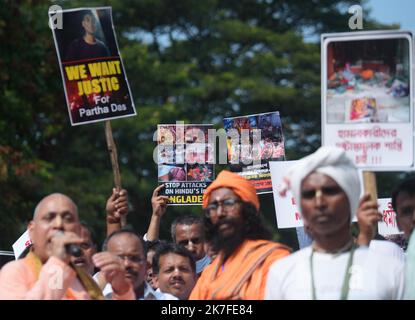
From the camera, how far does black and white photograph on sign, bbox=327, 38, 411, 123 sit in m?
6.23

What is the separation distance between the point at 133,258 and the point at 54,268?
1207mm

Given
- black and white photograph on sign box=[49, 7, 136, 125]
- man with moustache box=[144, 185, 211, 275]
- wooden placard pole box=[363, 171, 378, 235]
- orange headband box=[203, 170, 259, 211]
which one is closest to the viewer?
wooden placard pole box=[363, 171, 378, 235]

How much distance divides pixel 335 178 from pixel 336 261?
370mm

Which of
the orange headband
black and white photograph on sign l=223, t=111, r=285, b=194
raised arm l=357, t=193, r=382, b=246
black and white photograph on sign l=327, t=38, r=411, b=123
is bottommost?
raised arm l=357, t=193, r=382, b=246

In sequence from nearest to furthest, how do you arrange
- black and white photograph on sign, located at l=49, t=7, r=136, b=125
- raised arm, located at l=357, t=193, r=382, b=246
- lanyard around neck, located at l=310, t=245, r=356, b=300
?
lanyard around neck, located at l=310, t=245, r=356, b=300
raised arm, located at l=357, t=193, r=382, b=246
black and white photograph on sign, located at l=49, t=7, r=136, b=125

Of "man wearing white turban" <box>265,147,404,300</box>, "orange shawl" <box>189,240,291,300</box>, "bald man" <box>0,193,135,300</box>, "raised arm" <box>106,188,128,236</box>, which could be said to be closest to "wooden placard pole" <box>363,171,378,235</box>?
"man wearing white turban" <box>265,147,404,300</box>

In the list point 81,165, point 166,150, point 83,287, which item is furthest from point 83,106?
point 81,165

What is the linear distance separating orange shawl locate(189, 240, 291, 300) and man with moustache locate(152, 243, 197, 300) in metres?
1.22

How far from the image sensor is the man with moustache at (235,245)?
620 cm

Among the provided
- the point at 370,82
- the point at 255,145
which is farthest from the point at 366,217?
the point at 255,145

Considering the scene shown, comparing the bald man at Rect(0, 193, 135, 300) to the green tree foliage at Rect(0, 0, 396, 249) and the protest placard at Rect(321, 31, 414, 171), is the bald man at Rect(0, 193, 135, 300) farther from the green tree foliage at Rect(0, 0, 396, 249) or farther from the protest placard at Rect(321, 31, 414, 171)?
the green tree foliage at Rect(0, 0, 396, 249)

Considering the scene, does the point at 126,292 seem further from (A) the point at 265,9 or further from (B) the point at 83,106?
(A) the point at 265,9

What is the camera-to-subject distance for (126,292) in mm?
6496

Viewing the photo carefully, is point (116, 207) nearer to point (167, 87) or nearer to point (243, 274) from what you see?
point (243, 274)
